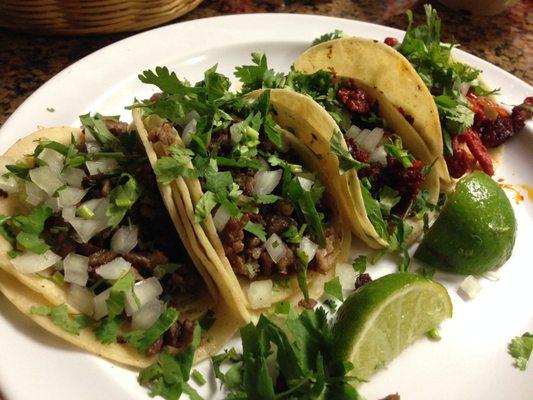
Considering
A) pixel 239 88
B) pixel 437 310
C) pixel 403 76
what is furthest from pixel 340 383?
pixel 239 88

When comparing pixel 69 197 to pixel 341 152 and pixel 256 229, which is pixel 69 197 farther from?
pixel 341 152

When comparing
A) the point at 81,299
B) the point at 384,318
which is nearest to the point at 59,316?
the point at 81,299

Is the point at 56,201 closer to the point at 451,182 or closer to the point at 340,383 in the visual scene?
the point at 340,383

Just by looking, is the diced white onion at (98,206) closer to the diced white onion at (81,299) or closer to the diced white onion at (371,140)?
the diced white onion at (81,299)

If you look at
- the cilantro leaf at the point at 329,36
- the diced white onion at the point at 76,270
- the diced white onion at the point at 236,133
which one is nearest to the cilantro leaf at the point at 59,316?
the diced white onion at the point at 76,270

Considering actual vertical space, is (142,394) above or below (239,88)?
below

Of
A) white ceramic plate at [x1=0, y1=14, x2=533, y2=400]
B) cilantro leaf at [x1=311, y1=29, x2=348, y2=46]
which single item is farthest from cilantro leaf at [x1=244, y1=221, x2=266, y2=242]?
cilantro leaf at [x1=311, y1=29, x2=348, y2=46]
